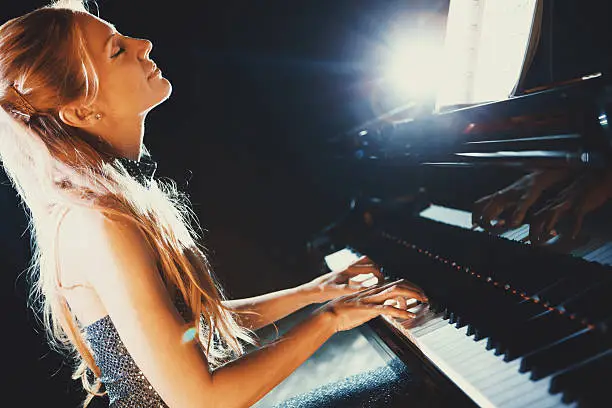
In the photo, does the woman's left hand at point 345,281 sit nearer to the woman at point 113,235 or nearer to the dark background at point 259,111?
the woman at point 113,235

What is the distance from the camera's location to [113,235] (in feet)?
2.99

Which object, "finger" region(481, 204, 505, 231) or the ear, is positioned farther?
"finger" region(481, 204, 505, 231)

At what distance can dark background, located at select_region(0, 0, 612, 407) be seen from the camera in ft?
11.3

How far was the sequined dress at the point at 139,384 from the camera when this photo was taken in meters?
1.10

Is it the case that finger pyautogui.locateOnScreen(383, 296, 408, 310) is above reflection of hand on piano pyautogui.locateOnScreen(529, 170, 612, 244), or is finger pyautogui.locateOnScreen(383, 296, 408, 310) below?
below

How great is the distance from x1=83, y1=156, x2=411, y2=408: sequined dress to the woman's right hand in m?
0.27

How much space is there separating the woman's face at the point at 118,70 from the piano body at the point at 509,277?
0.93 meters

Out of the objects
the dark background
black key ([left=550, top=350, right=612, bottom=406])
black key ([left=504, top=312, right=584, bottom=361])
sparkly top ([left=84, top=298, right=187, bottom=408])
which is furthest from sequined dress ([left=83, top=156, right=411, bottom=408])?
the dark background

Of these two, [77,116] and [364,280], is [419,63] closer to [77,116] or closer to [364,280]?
[364,280]

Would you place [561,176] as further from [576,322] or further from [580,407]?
[580,407]

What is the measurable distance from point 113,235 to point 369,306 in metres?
0.64

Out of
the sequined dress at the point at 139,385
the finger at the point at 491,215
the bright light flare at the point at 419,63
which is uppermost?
the bright light flare at the point at 419,63

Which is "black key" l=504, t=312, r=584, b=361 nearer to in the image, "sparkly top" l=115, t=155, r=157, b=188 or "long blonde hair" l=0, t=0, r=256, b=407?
"long blonde hair" l=0, t=0, r=256, b=407

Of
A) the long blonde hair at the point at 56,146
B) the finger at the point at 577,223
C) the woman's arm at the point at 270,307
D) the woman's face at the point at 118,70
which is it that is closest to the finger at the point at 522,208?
the finger at the point at 577,223
